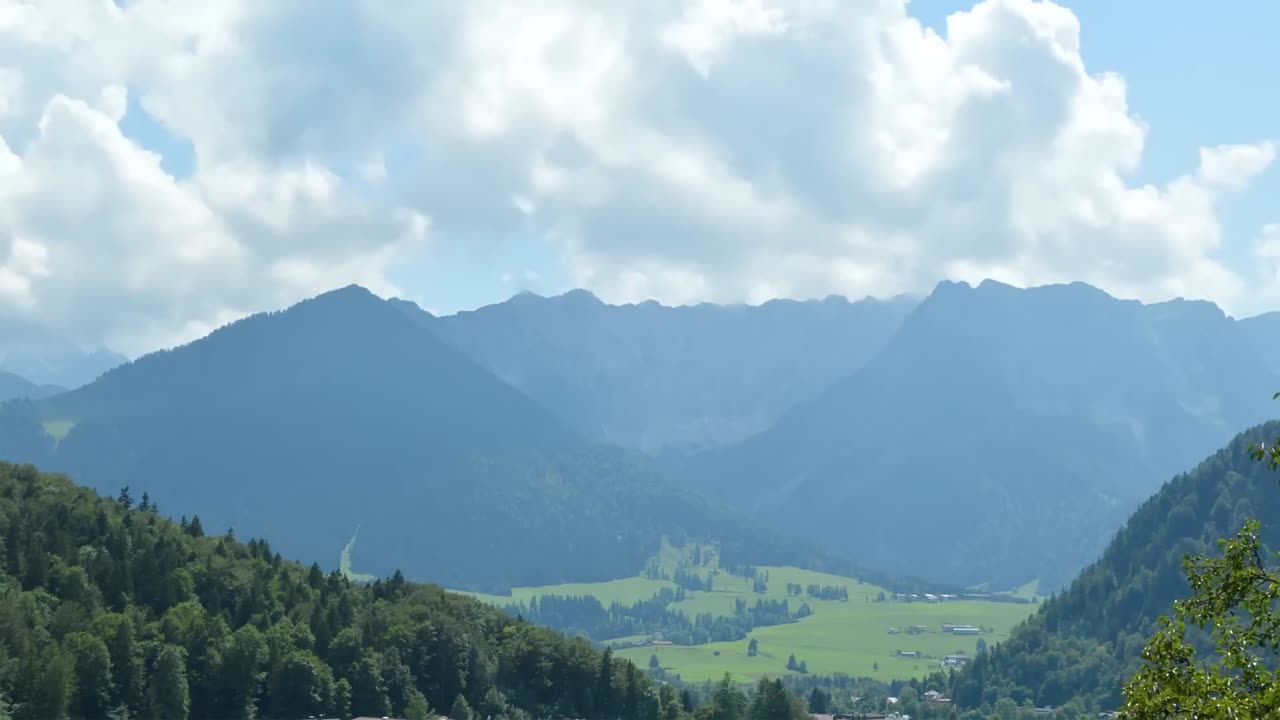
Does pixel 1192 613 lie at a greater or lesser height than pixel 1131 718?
greater

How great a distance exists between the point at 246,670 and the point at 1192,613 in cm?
17619

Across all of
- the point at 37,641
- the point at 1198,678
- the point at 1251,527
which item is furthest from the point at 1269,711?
the point at 37,641

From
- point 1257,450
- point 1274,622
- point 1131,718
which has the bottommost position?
point 1131,718

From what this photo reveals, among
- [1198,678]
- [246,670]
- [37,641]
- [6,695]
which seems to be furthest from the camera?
[246,670]

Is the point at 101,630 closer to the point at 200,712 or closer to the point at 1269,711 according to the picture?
→ the point at 200,712

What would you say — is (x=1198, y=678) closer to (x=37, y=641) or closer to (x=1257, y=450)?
(x=1257, y=450)

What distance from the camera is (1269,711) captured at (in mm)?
34969

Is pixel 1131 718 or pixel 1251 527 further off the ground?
pixel 1251 527

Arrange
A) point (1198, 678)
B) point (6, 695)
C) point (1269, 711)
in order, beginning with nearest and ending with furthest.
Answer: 1. point (1269, 711)
2. point (1198, 678)
3. point (6, 695)

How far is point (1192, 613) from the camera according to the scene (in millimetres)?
39156

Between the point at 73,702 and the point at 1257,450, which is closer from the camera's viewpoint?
the point at 1257,450

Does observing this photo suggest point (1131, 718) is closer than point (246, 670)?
Yes

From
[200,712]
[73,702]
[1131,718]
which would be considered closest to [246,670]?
[200,712]

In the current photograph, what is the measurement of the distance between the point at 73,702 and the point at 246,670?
2472cm
